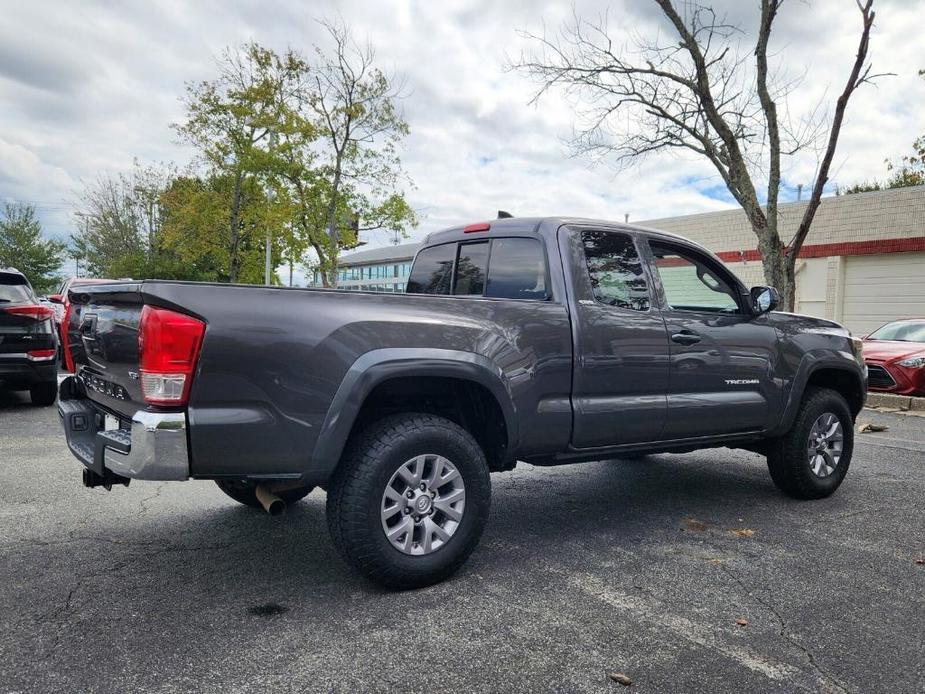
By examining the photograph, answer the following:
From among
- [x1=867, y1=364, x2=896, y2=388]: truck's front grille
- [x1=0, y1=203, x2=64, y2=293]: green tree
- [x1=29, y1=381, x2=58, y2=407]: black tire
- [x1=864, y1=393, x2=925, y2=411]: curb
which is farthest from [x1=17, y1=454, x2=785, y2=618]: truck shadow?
[x1=0, y1=203, x2=64, y2=293]: green tree

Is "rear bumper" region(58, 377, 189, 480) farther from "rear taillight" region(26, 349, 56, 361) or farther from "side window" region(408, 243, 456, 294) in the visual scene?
"rear taillight" region(26, 349, 56, 361)

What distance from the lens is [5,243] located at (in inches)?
1895

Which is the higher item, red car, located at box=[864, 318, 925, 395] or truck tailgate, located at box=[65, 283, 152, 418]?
truck tailgate, located at box=[65, 283, 152, 418]

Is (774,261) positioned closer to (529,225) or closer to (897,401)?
(897,401)

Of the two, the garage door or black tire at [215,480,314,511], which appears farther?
the garage door

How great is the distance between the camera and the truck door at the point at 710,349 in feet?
14.3

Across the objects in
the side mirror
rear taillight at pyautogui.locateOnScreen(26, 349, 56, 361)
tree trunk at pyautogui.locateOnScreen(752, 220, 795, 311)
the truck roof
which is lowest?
rear taillight at pyautogui.locateOnScreen(26, 349, 56, 361)

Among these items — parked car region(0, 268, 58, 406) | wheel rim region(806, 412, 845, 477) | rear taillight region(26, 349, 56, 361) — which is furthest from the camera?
rear taillight region(26, 349, 56, 361)

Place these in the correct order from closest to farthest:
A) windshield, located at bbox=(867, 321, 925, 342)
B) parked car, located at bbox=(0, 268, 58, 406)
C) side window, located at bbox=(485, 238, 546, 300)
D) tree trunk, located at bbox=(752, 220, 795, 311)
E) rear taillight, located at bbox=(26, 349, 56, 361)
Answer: side window, located at bbox=(485, 238, 546, 300)
parked car, located at bbox=(0, 268, 58, 406)
rear taillight, located at bbox=(26, 349, 56, 361)
windshield, located at bbox=(867, 321, 925, 342)
tree trunk, located at bbox=(752, 220, 795, 311)

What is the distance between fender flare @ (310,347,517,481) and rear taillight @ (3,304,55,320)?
702cm

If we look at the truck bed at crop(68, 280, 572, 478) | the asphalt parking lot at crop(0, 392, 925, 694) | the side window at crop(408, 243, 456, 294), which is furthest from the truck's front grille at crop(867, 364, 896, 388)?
the truck bed at crop(68, 280, 572, 478)

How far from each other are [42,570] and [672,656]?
303cm

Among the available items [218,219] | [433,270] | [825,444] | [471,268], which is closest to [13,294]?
[433,270]

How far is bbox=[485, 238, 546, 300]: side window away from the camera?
4.05 meters
